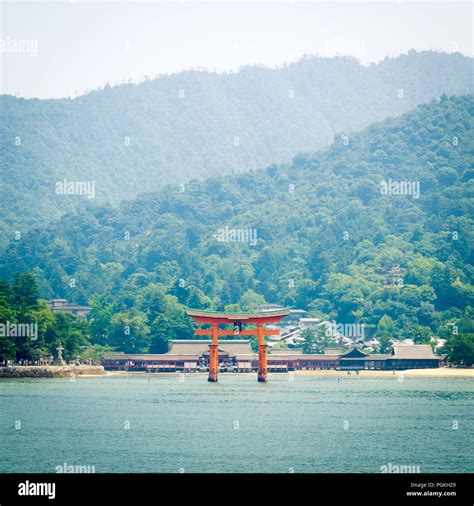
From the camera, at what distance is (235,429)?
45906 mm

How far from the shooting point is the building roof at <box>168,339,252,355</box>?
11375 centimetres

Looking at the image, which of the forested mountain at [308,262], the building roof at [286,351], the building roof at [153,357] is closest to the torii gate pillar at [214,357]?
the building roof at [153,357]

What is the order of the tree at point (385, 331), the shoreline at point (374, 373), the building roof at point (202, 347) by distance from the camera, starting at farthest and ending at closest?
the tree at point (385, 331) → the building roof at point (202, 347) → the shoreline at point (374, 373)

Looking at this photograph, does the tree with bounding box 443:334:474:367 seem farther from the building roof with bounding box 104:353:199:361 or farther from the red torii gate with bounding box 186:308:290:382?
the building roof with bounding box 104:353:199:361

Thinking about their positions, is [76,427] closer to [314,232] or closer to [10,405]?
[10,405]

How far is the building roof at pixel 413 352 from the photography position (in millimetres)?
109125

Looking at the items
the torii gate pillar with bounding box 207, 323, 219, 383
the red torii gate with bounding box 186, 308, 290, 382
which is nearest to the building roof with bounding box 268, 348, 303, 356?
the red torii gate with bounding box 186, 308, 290, 382

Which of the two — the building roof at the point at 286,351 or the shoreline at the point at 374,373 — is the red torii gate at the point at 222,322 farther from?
the building roof at the point at 286,351

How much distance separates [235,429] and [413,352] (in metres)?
66.3

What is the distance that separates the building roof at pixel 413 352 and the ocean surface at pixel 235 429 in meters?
34.8

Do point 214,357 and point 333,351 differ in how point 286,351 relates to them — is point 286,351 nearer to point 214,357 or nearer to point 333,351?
point 333,351

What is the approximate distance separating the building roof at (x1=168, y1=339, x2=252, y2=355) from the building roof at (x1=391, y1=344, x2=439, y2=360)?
1578 cm

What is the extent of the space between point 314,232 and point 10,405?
134 metres

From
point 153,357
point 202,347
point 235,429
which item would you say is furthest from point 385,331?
point 235,429
